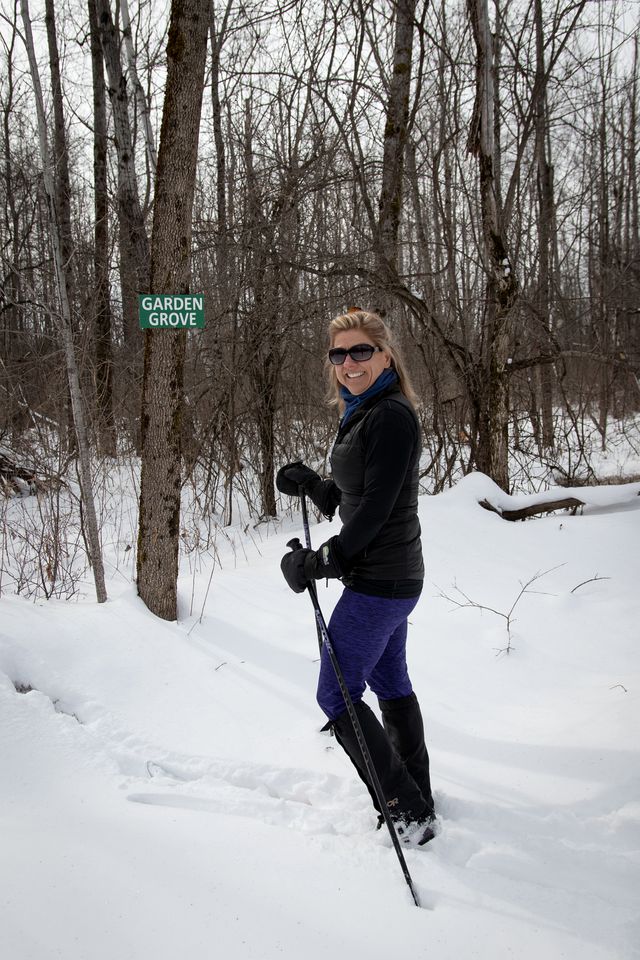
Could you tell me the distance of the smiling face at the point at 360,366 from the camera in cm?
218

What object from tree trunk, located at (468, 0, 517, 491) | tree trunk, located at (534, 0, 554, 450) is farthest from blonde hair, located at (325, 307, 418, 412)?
tree trunk, located at (534, 0, 554, 450)

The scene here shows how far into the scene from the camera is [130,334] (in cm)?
1005

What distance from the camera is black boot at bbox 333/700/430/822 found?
85.0 inches

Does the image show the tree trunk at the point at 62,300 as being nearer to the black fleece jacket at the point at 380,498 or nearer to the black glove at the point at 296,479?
the black glove at the point at 296,479

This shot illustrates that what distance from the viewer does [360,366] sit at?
218 cm

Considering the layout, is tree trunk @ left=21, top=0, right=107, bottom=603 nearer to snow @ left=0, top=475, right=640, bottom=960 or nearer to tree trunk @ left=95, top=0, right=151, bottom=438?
snow @ left=0, top=475, right=640, bottom=960

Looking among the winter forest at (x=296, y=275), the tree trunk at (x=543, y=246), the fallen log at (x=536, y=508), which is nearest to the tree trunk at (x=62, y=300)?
the winter forest at (x=296, y=275)

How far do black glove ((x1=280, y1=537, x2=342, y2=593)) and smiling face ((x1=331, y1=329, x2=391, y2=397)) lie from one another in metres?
0.58

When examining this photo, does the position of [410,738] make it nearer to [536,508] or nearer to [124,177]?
[536,508]

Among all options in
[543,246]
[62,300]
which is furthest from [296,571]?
[543,246]

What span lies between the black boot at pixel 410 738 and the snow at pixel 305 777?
18 centimetres

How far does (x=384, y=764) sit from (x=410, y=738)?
256 millimetres

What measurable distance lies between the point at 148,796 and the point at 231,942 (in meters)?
0.81

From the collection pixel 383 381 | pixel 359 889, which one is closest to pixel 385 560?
pixel 383 381
